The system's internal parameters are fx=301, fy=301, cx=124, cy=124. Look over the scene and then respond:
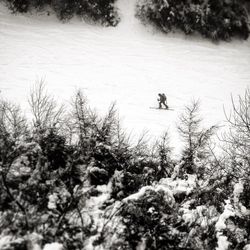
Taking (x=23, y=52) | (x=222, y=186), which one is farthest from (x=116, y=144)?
(x=23, y=52)

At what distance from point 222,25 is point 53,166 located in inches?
976

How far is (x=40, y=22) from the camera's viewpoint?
25.2m

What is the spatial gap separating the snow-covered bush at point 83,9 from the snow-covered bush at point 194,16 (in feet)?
8.49

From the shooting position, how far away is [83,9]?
2644 cm

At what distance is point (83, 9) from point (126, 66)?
8.92 m

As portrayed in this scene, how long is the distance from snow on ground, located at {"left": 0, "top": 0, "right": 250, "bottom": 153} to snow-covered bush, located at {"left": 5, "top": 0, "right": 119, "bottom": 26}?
69 centimetres

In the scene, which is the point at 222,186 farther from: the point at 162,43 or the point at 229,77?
the point at 162,43

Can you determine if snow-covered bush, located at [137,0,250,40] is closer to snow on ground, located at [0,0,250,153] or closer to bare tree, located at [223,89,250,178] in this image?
snow on ground, located at [0,0,250,153]

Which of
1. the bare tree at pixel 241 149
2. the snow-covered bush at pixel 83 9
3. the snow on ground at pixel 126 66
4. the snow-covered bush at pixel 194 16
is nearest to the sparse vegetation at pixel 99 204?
the bare tree at pixel 241 149

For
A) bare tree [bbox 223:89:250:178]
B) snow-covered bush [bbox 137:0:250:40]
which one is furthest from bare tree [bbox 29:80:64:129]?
snow-covered bush [bbox 137:0:250:40]

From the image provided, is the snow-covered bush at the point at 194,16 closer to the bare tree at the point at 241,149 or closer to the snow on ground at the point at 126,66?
the snow on ground at the point at 126,66

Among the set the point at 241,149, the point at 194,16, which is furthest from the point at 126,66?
the point at 241,149

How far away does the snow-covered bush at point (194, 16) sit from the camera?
1031 inches

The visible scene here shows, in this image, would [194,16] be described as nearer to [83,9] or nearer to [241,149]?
[83,9]
